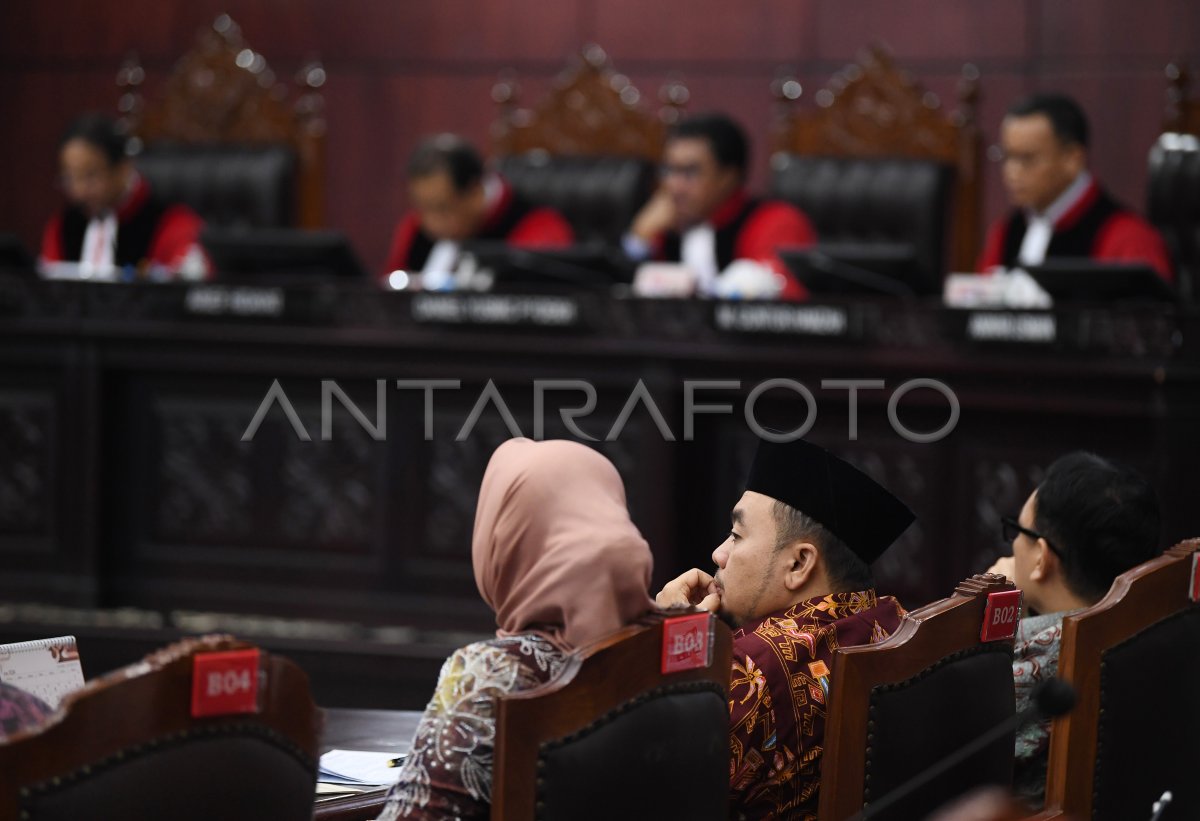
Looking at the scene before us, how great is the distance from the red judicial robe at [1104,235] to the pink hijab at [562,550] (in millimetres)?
3763

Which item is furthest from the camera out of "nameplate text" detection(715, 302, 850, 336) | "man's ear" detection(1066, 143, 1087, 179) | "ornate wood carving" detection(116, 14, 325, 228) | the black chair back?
"ornate wood carving" detection(116, 14, 325, 228)

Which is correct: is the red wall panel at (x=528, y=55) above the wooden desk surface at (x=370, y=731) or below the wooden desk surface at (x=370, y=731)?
above

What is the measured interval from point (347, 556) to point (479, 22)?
3334 mm

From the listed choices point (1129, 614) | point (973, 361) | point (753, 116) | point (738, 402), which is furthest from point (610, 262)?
point (1129, 614)

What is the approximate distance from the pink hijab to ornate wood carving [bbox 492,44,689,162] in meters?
4.89

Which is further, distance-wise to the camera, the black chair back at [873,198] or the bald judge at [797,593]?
the black chair back at [873,198]

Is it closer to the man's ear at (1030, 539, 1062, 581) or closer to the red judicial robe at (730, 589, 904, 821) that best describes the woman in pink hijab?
the red judicial robe at (730, 589, 904, 821)

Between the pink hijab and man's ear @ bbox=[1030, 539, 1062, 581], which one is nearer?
the pink hijab

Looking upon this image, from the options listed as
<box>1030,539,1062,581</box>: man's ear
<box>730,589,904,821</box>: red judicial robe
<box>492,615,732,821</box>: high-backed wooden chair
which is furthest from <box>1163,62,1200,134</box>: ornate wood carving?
<box>492,615,732,821</box>: high-backed wooden chair

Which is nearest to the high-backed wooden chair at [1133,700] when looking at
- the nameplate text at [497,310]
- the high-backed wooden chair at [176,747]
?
the high-backed wooden chair at [176,747]

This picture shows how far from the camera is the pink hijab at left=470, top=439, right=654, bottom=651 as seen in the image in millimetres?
1625

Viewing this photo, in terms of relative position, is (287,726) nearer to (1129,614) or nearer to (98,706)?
(98,706)

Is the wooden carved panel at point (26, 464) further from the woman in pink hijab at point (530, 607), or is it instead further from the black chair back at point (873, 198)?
the woman in pink hijab at point (530, 607)

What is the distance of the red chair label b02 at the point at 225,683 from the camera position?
1359 millimetres
